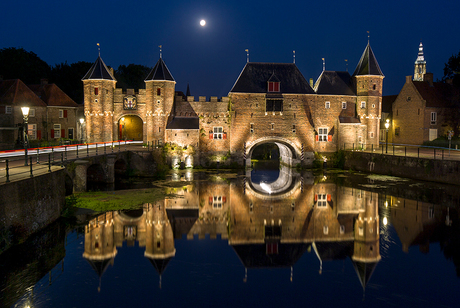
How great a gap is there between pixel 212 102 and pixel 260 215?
16574 mm

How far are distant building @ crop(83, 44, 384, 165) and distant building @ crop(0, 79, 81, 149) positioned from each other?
19.5ft

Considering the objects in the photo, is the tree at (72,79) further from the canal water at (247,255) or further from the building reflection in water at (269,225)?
the canal water at (247,255)

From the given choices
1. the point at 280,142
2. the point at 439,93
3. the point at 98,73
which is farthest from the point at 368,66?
the point at 98,73

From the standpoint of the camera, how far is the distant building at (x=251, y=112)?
2930 cm

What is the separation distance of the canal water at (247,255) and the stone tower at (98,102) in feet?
51.0

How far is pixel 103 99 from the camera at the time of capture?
29.8 metres

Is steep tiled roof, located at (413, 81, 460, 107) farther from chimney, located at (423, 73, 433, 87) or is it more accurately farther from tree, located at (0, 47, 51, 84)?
tree, located at (0, 47, 51, 84)

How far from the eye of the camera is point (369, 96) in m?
30.2

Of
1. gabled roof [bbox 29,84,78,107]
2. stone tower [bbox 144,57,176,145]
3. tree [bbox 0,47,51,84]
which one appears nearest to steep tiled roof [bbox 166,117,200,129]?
stone tower [bbox 144,57,176,145]

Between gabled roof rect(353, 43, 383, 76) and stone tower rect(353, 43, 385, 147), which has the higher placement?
gabled roof rect(353, 43, 383, 76)

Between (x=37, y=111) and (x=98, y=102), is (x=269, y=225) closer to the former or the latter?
(x=98, y=102)

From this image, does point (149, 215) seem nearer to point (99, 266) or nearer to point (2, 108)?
point (99, 266)

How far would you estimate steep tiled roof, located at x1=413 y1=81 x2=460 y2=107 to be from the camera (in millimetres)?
34312

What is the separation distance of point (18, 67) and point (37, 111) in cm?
1280
